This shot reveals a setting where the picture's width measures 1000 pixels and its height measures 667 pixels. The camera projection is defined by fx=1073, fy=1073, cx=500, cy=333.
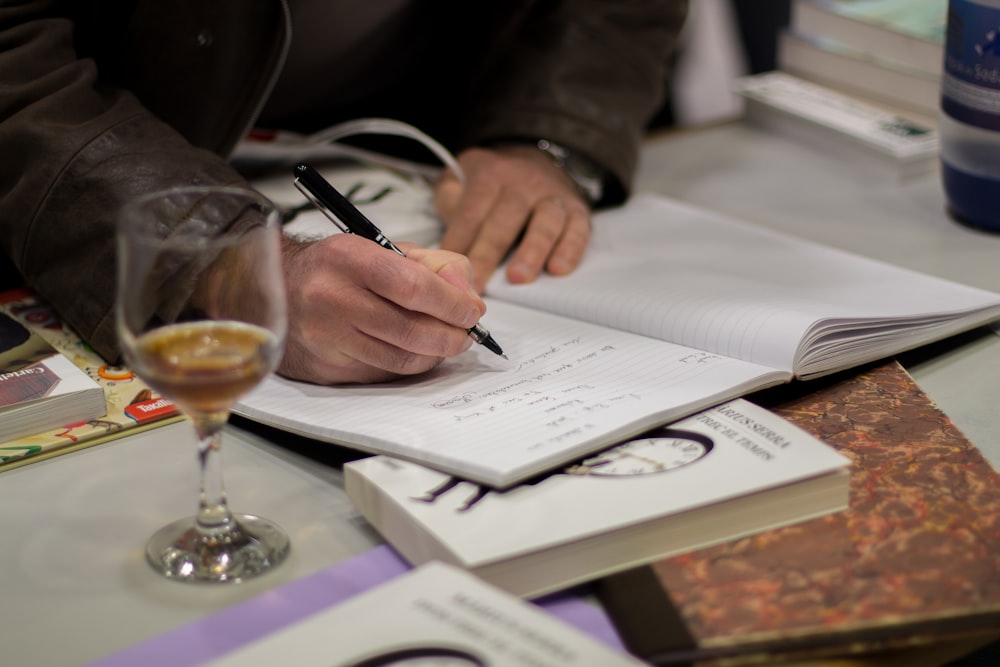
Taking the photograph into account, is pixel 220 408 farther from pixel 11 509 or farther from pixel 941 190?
pixel 941 190

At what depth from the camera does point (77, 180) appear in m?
0.93

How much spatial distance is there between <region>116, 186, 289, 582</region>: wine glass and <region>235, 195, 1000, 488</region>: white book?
0.12m

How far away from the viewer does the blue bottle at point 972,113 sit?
1079 mm

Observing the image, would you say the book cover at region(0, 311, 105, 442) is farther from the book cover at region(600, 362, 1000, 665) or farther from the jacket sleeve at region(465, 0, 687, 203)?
the jacket sleeve at region(465, 0, 687, 203)

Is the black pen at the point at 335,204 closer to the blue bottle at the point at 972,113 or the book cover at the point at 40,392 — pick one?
the book cover at the point at 40,392

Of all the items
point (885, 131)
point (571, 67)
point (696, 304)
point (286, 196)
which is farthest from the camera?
point (885, 131)

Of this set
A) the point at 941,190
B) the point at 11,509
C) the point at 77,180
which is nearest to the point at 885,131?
the point at 941,190

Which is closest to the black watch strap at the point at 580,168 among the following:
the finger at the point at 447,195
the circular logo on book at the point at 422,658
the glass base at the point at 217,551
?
the finger at the point at 447,195

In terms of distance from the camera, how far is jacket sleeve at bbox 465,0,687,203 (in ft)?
4.20

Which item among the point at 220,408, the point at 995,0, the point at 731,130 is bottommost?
the point at 731,130

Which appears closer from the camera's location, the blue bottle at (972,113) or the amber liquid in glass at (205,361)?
the amber liquid in glass at (205,361)

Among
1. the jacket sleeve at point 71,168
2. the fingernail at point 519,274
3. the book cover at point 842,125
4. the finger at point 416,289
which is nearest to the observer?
the finger at point 416,289

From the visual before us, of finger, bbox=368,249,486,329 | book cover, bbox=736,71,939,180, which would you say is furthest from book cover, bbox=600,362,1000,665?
book cover, bbox=736,71,939,180

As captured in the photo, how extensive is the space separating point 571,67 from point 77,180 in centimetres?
62
